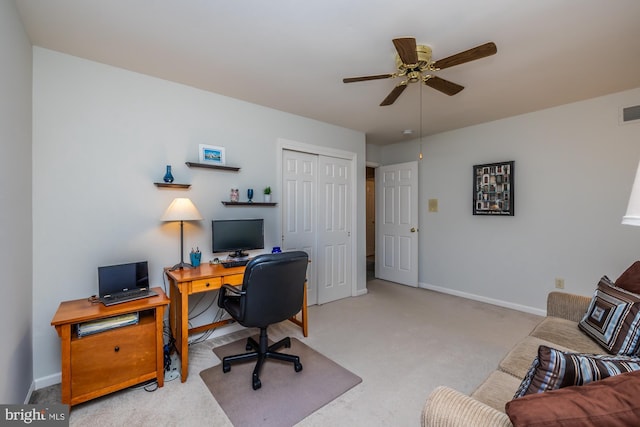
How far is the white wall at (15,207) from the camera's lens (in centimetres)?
145

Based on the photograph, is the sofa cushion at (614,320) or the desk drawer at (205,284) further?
the desk drawer at (205,284)

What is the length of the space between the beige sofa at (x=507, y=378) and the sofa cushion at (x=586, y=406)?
15cm

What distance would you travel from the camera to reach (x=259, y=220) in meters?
2.92

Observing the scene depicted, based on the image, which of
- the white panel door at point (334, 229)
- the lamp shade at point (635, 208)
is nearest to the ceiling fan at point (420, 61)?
the lamp shade at point (635, 208)

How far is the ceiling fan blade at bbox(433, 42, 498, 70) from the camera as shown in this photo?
161 centimetres

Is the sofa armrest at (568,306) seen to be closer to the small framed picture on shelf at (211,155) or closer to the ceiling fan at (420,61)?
the ceiling fan at (420,61)

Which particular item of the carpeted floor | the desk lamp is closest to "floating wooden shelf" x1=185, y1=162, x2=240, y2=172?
the desk lamp

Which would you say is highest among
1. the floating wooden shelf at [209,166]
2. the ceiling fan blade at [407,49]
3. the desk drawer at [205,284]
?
the ceiling fan blade at [407,49]

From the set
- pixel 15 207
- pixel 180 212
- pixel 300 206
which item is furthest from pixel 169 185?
pixel 300 206

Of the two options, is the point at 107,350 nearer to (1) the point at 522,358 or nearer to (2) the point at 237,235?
(2) the point at 237,235

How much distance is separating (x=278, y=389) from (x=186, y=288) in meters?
1.00

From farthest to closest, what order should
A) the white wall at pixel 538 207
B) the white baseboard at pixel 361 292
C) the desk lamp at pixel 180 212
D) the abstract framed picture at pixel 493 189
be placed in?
1. the white baseboard at pixel 361 292
2. the abstract framed picture at pixel 493 189
3. the white wall at pixel 538 207
4. the desk lamp at pixel 180 212

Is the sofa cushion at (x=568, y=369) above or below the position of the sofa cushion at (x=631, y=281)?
below

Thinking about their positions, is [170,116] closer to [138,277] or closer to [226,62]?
[226,62]
